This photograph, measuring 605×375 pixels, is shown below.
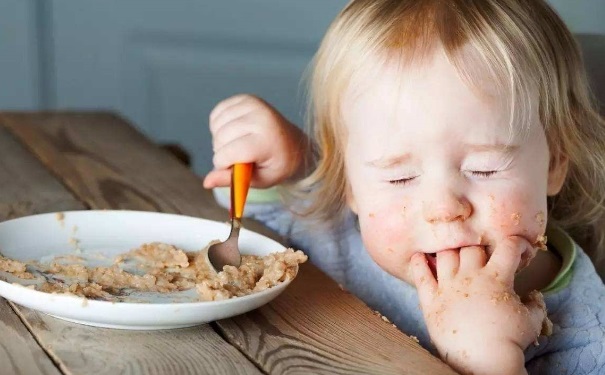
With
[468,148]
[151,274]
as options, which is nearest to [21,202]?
[151,274]

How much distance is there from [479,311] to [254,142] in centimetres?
49

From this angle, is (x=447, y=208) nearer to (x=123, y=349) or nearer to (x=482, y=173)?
(x=482, y=173)

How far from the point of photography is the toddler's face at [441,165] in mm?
1173

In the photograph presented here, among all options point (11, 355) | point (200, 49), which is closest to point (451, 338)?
point (11, 355)

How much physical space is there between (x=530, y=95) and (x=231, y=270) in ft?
1.38

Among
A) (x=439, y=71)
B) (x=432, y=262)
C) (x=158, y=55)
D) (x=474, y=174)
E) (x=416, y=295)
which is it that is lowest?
(x=158, y=55)

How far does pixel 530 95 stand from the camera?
4.01ft

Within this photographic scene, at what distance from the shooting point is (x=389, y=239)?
125 cm

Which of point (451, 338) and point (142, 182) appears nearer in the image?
point (451, 338)

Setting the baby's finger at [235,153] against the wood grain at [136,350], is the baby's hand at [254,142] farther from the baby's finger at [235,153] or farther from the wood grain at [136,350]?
the wood grain at [136,350]

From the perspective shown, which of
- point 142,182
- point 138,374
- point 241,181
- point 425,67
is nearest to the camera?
point 138,374

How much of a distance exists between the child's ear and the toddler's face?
80 mm

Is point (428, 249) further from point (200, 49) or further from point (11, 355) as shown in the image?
point (200, 49)

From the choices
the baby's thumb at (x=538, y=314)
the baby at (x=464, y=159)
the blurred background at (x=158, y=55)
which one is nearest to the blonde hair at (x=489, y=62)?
the baby at (x=464, y=159)
